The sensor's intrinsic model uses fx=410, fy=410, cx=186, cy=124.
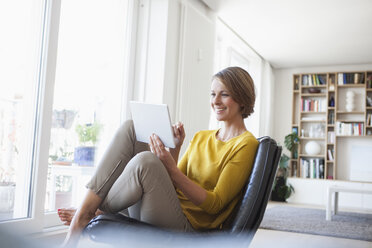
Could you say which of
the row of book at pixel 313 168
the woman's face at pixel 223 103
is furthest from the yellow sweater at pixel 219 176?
the row of book at pixel 313 168

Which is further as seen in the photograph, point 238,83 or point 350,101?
point 350,101

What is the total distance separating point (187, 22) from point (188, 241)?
299 cm

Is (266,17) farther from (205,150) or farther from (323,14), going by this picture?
(205,150)

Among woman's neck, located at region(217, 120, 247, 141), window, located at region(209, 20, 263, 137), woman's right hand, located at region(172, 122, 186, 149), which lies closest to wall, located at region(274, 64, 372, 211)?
window, located at region(209, 20, 263, 137)

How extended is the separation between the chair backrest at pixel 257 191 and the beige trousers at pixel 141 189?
207mm

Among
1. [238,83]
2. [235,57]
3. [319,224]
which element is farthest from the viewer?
[235,57]

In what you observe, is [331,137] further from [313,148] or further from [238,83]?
[238,83]

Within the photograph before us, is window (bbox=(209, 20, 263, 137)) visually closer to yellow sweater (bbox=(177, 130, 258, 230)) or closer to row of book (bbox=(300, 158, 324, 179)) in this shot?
row of book (bbox=(300, 158, 324, 179))

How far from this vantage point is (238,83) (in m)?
1.85

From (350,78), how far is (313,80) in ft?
2.10

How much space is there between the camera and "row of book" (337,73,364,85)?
285 inches

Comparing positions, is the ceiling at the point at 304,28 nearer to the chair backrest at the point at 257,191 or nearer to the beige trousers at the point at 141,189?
the chair backrest at the point at 257,191

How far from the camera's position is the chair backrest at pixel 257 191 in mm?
1618

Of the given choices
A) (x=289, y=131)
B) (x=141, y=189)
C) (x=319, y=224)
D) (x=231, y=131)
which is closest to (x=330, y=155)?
(x=289, y=131)
